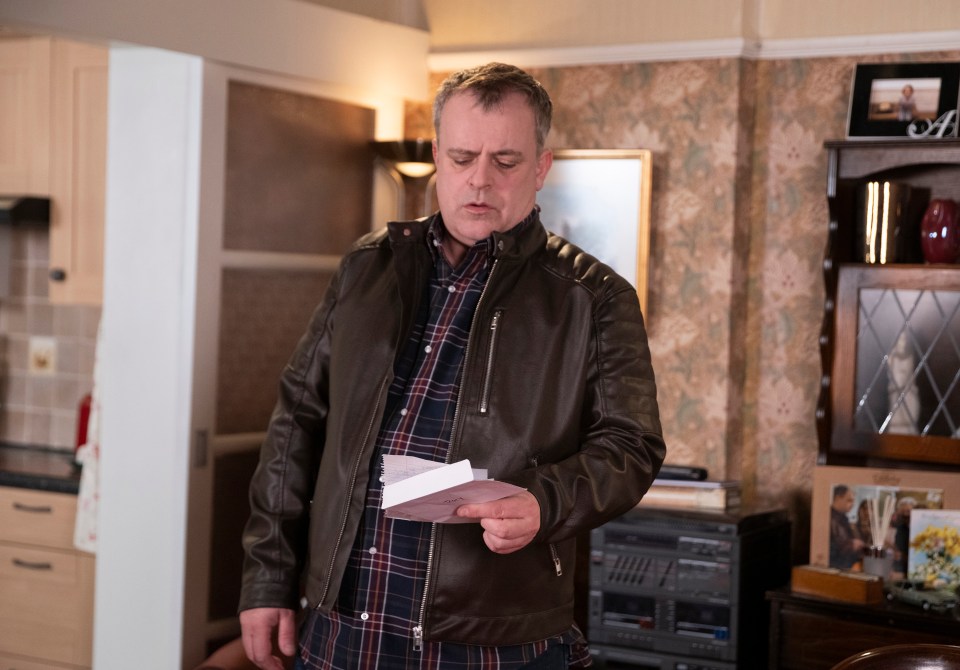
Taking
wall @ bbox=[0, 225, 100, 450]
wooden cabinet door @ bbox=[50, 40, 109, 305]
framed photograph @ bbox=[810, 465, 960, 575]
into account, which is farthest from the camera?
wall @ bbox=[0, 225, 100, 450]

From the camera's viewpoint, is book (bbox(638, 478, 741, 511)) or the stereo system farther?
book (bbox(638, 478, 741, 511))

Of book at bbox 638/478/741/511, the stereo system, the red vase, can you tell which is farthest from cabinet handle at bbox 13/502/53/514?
the red vase

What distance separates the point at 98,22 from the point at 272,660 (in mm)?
1613

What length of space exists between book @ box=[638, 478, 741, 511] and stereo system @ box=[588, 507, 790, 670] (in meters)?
0.05

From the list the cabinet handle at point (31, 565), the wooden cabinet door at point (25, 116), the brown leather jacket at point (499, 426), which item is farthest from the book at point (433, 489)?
the wooden cabinet door at point (25, 116)

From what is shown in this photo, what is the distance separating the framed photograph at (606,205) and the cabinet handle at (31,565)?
77.3 inches

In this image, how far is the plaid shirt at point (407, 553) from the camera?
6.25 feet

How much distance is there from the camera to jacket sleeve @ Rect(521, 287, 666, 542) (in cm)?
182

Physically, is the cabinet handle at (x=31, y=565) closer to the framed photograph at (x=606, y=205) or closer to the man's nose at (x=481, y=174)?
the framed photograph at (x=606, y=205)

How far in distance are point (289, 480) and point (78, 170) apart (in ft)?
8.12

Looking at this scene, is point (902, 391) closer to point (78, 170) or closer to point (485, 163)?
point (485, 163)

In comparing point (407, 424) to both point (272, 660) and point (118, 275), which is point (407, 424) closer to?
point (272, 660)

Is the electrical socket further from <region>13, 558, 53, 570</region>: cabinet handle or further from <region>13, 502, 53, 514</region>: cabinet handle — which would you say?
<region>13, 558, 53, 570</region>: cabinet handle

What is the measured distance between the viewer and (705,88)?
3686 mm
